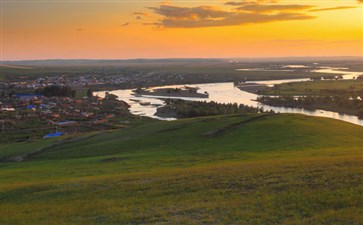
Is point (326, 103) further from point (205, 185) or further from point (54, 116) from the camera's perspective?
point (205, 185)

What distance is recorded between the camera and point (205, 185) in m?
17.1

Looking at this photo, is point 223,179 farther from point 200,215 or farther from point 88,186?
point 88,186

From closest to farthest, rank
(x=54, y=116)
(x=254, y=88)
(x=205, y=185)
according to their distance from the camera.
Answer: (x=205, y=185) < (x=54, y=116) < (x=254, y=88)

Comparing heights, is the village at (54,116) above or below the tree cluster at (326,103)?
below

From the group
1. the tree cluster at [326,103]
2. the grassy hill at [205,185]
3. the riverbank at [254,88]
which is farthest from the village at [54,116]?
the riverbank at [254,88]

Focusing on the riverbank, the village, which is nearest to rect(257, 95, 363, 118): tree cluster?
the riverbank

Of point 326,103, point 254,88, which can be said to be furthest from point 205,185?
point 254,88

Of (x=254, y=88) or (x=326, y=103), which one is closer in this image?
(x=326, y=103)

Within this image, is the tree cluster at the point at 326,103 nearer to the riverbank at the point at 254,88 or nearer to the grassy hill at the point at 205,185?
the riverbank at the point at 254,88

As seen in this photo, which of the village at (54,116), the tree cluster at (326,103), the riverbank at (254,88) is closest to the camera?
the village at (54,116)

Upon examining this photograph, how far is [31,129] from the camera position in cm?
7244

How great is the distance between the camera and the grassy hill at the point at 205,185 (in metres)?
12.9

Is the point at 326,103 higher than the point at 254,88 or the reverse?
the reverse

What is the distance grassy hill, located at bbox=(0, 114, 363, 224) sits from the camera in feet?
42.2
